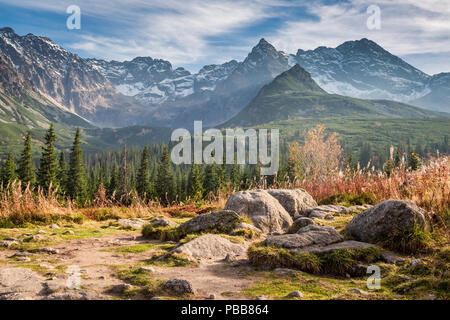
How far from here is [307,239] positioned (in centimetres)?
749

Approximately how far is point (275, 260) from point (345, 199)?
915 cm

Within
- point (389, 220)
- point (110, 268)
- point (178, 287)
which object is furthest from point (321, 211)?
point (178, 287)

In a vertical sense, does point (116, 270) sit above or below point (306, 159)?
below

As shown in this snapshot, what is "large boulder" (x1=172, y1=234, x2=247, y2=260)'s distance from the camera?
7.77 meters

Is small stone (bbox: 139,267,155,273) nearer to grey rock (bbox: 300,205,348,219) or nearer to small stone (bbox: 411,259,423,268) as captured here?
small stone (bbox: 411,259,423,268)

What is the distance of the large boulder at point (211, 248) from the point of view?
25.5ft

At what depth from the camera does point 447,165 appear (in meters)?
9.50

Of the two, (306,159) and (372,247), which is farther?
(306,159)

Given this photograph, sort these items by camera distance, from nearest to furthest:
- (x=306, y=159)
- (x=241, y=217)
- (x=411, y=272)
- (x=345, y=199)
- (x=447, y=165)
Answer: (x=411, y=272), (x=447, y=165), (x=241, y=217), (x=345, y=199), (x=306, y=159)

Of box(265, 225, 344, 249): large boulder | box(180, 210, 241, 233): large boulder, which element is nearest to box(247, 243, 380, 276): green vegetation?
box(265, 225, 344, 249): large boulder

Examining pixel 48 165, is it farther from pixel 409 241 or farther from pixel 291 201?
pixel 409 241

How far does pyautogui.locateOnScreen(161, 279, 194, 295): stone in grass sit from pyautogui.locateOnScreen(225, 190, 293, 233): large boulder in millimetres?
5774
